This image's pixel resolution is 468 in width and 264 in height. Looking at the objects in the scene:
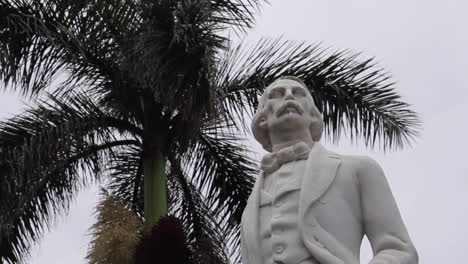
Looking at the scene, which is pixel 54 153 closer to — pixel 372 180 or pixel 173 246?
pixel 173 246

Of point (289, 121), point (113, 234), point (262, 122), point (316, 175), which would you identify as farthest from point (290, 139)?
point (113, 234)

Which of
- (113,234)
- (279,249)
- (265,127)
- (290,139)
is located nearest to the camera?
(279,249)

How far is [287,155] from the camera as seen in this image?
677 centimetres

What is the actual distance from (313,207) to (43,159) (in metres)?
7.29

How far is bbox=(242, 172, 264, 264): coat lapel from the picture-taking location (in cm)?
643

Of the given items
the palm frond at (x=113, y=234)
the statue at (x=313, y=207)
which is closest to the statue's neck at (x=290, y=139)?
the statue at (x=313, y=207)

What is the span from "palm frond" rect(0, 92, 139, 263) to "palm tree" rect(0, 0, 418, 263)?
0.01 m

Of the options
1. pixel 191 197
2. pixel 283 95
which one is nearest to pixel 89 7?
pixel 191 197

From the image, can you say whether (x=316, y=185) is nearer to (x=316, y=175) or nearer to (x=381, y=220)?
(x=316, y=175)

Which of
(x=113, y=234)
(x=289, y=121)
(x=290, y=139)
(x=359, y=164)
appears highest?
(x=289, y=121)

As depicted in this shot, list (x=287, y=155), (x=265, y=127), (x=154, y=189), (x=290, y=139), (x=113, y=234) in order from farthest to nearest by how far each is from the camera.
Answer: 1. (x=154, y=189)
2. (x=113, y=234)
3. (x=265, y=127)
4. (x=290, y=139)
5. (x=287, y=155)

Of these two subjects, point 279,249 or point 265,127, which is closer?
point 279,249

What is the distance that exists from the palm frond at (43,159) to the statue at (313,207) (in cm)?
651

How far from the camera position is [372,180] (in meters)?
6.47
